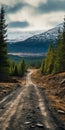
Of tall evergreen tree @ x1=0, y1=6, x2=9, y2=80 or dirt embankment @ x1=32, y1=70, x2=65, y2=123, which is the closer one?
dirt embankment @ x1=32, y1=70, x2=65, y2=123

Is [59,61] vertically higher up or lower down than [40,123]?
lower down

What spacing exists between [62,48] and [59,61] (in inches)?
152

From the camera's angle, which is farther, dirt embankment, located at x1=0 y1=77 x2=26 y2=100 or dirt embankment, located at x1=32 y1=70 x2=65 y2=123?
dirt embankment, located at x1=0 y1=77 x2=26 y2=100

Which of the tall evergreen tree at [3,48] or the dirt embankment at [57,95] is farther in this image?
the tall evergreen tree at [3,48]

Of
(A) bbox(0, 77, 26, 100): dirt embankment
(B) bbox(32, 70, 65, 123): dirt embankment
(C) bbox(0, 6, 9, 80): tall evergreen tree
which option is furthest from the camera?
(C) bbox(0, 6, 9, 80): tall evergreen tree

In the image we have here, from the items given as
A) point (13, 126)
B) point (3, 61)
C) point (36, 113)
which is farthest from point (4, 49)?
point (13, 126)

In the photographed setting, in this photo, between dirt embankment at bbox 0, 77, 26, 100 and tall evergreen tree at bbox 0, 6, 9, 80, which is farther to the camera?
tall evergreen tree at bbox 0, 6, 9, 80

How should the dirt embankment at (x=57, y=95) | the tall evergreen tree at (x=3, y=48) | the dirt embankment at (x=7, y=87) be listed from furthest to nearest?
the tall evergreen tree at (x=3, y=48), the dirt embankment at (x=7, y=87), the dirt embankment at (x=57, y=95)

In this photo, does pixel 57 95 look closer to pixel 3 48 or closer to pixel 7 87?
pixel 7 87

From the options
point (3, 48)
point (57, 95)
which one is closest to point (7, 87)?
point (57, 95)

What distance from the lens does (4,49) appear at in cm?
7019

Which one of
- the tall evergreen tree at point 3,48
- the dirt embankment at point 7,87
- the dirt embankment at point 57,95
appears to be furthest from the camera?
the tall evergreen tree at point 3,48

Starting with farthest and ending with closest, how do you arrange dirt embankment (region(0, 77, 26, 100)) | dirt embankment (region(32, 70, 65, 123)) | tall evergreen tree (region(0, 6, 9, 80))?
1. tall evergreen tree (region(0, 6, 9, 80))
2. dirt embankment (region(0, 77, 26, 100))
3. dirt embankment (region(32, 70, 65, 123))

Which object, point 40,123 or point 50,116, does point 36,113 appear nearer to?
point 50,116
